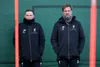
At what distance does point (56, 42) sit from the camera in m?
8.18

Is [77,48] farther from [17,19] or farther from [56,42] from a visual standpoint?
[17,19]

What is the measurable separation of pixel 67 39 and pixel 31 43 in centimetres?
71

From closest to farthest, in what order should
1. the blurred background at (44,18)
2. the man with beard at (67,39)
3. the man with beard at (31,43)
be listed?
the man with beard at (67,39), the man with beard at (31,43), the blurred background at (44,18)

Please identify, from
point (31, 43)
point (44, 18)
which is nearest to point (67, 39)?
point (31, 43)

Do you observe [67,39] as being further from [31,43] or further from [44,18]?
[44,18]

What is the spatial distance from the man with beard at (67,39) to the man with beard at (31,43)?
378 mm

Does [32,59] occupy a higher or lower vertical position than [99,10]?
lower

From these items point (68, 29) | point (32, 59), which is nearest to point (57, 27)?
point (68, 29)

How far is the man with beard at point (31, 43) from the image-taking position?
8383 mm

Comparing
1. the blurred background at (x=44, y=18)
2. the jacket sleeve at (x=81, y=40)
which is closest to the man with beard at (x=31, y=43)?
the jacket sleeve at (x=81, y=40)

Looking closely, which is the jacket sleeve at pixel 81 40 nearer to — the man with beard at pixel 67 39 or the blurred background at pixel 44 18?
the man with beard at pixel 67 39

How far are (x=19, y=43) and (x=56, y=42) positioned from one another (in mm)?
763

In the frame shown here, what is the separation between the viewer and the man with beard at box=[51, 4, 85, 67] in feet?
26.6

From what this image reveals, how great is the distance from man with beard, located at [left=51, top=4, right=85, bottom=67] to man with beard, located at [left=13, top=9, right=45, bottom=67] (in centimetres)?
38
